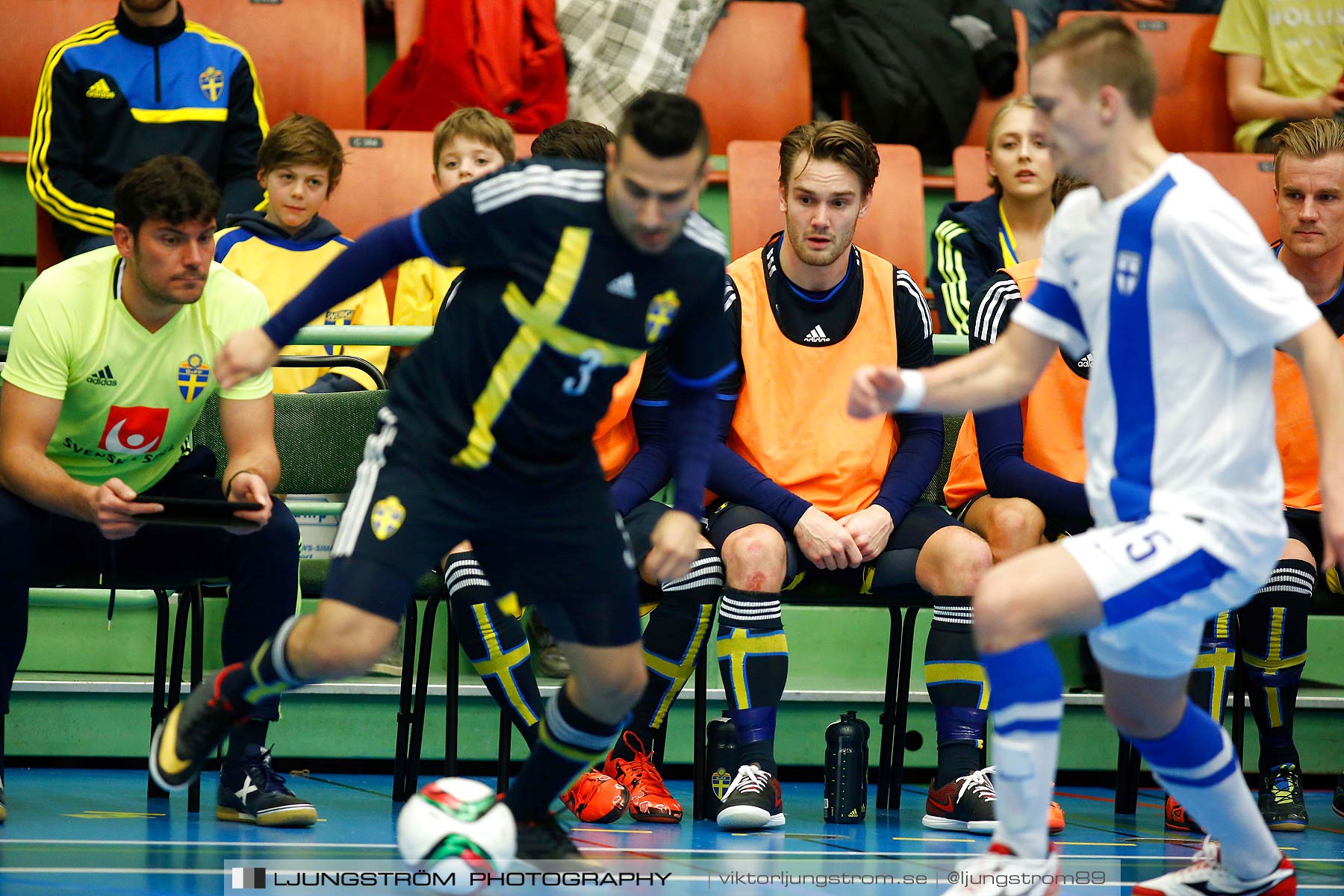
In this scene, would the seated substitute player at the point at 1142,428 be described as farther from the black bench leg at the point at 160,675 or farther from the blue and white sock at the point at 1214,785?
the black bench leg at the point at 160,675

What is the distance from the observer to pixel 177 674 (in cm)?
421

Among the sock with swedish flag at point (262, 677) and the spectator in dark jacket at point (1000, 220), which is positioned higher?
the spectator in dark jacket at point (1000, 220)

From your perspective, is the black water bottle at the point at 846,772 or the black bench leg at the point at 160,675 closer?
the black water bottle at the point at 846,772

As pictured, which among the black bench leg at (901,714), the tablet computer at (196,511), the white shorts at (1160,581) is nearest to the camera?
the white shorts at (1160,581)

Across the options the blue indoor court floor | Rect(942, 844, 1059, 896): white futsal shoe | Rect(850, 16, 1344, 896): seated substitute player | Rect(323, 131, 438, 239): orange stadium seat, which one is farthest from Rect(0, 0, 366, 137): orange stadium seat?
Rect(942, 844, 1059, 896): white futsal shoe

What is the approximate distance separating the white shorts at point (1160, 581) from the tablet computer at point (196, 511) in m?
2.02

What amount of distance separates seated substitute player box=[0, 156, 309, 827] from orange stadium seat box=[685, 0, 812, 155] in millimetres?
3491

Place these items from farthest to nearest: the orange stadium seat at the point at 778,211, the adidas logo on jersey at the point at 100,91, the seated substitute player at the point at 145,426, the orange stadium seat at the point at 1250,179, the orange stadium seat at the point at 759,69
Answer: the orange stadium seat at the point at 759,69
the orange stadium seat at the point at 1250,179
the orange stadium seat at the point at 778,211
the adidas logo on jersey at the point at 100,91
the seated substitute player at the point at 145,426

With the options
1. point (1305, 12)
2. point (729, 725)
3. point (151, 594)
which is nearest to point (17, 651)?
point (151, 594)

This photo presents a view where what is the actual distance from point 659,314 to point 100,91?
3616 mm

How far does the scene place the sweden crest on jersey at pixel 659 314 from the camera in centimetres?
298

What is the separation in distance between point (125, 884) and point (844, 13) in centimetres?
521

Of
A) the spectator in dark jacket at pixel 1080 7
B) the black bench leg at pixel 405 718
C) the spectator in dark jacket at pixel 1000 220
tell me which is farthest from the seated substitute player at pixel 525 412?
the spectator in dark jacket at pixel 1080 7

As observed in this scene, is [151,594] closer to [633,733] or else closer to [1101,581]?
[633,733]
